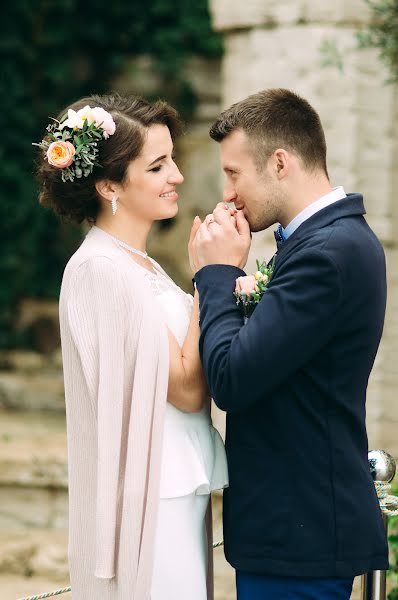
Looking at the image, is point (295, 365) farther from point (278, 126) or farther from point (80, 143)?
point (80, 143)

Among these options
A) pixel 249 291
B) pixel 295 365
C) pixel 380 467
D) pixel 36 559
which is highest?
pixel 249 291

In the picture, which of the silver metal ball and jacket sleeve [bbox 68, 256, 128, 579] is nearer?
jacket sleeve [bbox 68, 256, 128, 579]

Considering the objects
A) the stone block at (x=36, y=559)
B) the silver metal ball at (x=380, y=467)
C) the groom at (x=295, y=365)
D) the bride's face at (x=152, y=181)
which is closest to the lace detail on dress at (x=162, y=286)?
the bride's face at (x=152, y=181)

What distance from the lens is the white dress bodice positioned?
2438 mm

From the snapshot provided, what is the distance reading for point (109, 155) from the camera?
8.46 feet

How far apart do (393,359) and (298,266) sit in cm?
259

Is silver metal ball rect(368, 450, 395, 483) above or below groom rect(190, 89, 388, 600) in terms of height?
below

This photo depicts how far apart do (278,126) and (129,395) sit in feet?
2.29

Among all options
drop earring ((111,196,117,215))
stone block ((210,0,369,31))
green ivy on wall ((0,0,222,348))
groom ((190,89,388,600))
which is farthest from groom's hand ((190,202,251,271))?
green ivy on wall ((0,0,222,348))

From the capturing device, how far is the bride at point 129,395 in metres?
2.39

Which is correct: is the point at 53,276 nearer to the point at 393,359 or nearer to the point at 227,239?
the point at 393,359

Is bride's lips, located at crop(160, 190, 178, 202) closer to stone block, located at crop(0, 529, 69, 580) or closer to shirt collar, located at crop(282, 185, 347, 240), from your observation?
shirt collar, located at crop(282, 185, 347, 240)

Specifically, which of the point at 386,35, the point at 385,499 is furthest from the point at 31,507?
the point at 385,499

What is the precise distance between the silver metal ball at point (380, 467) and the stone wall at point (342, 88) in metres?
1.90
